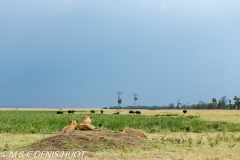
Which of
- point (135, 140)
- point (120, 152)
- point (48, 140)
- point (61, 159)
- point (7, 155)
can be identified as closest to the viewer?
point (61, 159)

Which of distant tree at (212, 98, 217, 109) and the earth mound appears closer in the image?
the earth mound

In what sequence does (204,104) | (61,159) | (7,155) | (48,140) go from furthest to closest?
(204,104) → (48,140) → (7,155) → (61,159)

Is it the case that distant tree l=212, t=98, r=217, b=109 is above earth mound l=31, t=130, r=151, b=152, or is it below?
above

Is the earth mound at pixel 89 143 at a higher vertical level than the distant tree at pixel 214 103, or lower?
lower

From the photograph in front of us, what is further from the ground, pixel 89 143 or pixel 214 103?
pixel 214 103

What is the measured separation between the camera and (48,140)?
Result: 34.0 feet

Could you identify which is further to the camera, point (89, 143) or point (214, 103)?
point (214, 103)

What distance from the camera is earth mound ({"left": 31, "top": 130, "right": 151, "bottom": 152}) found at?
9797 mm

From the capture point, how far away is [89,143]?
10164 millimetres

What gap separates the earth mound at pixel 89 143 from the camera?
32.1ft

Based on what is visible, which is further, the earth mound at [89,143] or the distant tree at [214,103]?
the distant tree at [214,103]

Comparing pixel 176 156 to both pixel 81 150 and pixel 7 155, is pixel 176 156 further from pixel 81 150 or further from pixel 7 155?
pixel 7 155

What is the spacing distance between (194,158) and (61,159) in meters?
3.65

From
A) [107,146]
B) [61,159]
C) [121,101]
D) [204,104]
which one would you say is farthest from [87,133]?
[204,104]
